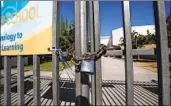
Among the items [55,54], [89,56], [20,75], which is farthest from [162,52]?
[20,75]

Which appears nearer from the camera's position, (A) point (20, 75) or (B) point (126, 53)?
(B) point (126, 53)

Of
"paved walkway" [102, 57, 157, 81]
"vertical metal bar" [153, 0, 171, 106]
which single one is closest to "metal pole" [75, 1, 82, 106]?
"vertical metal bar" [153, 0, 171, 106]

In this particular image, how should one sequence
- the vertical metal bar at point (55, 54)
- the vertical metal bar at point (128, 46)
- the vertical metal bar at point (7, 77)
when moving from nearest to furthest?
1. the vertical metal bar at point (128, 46)
2. the vertical metal bar at point (55, 54)
3. the vertical metal bar at point (7, 77)

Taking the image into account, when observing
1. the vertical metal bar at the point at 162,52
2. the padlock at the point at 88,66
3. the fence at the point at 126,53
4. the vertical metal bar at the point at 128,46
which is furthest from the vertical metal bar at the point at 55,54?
the vertical metal bar at the point at 162,52

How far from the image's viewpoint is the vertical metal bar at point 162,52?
1.84 metres

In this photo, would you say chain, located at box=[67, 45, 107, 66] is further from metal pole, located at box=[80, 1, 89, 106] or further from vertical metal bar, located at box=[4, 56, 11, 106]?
vertical metal bar, located at box=[4, 56, 11, 106]

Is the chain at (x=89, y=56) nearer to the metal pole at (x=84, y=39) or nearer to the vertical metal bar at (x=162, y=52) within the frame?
the metal pole at (x=84, y=39)

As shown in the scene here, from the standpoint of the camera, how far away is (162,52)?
1.84m

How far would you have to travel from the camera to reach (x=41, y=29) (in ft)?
8.08

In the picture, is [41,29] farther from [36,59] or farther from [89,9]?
[89,9]

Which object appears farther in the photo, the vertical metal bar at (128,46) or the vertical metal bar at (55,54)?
the vertical metal bar at (55,54)

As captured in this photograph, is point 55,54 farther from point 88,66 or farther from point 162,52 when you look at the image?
point 162,52

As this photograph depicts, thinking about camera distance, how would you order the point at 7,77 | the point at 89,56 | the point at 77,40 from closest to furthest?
the point at 89,56
the point at 77,40
the point at 7,77

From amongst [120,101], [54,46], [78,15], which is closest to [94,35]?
[78,15]
